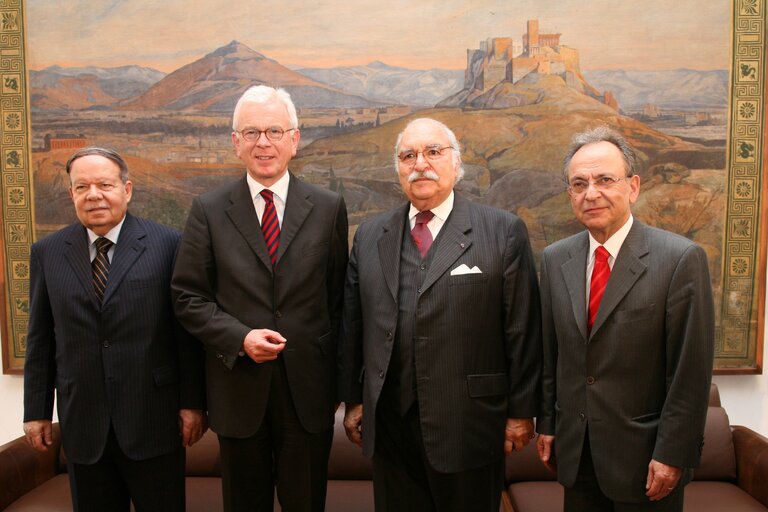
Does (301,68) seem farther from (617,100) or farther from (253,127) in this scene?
(617,100)

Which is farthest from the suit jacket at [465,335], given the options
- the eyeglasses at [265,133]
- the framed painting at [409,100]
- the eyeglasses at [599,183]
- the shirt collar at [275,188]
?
the framed painting at [409,100]

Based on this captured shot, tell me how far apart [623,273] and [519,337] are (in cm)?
41

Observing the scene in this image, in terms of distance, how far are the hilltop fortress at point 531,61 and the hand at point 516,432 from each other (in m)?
1.84

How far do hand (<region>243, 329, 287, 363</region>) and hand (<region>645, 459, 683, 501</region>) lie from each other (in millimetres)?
1183

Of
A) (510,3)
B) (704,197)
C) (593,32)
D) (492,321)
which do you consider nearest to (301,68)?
(510,3)

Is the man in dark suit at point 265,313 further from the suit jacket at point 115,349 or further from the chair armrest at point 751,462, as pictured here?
the chair armrest at point 751,462

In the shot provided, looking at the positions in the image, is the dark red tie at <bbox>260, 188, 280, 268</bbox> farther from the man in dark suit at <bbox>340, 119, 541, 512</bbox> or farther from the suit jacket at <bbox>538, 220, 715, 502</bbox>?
the suit jacket at <bbox>538, 220, 715, 502</bbox>

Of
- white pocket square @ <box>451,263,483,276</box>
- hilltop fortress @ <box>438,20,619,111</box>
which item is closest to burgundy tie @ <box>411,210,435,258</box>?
white pocket square @ <box>451,263,483,276</box>

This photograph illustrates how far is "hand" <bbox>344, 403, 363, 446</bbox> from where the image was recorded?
2.24 metres

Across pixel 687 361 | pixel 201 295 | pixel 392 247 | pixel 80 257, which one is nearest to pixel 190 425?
pixel 201 295

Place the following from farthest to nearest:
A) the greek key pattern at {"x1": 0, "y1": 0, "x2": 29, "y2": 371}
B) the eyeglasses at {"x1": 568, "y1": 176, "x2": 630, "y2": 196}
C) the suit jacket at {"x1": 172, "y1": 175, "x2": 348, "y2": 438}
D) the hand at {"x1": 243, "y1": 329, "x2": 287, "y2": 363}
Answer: the greek key pattern at {"x1": 0, "y1": 0, "x2": 29, "y2": 371}
the suit jacket at {"x1": 172, "y1": 175, "x2": 348, "y2": 438}
the hand at {"x1": 243, "y1": 329, "x2": 287, "y2": 363}
the eyeglasses at {"x1": 568, "y1": 176, "x2": 630, "y2": 196}

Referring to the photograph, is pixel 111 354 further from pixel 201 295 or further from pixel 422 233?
pixel 422 233

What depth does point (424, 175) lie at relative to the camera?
2.10 metres

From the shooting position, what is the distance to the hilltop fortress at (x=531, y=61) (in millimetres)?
3189
